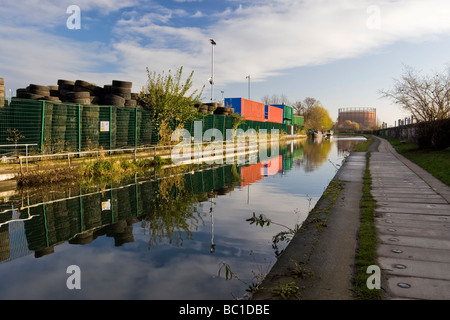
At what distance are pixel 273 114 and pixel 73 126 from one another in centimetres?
6009

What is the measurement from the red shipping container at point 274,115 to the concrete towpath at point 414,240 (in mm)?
59737

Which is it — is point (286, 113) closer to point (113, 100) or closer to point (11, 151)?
point (113, 100)

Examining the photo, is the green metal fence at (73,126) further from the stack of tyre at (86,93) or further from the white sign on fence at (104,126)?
the stack of tyre at (86,93)

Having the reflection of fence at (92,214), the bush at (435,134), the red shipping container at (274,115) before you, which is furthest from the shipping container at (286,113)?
the reflection of fence at (92,214)

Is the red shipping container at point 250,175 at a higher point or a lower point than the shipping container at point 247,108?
lower

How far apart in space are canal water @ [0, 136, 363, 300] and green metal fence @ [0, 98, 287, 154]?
14.4ft

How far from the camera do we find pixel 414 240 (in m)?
6.03

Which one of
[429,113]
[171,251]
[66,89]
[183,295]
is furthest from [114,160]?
[429,113]

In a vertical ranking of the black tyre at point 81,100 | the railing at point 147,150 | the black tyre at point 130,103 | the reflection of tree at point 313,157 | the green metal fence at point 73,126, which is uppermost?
the black tyre at point 130,103

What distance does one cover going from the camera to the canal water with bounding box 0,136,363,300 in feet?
14.9

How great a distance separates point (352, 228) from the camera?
6.89m

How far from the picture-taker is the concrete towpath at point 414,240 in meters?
4.21

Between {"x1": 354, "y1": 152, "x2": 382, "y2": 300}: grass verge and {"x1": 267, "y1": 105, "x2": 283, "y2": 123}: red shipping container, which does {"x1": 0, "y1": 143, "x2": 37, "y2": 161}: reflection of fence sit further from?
{"x1": 267, "y1": 105, "x2": 283, "y2": 123}: red shipping container

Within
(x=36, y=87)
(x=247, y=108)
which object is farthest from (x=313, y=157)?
(x=247, y=108)
